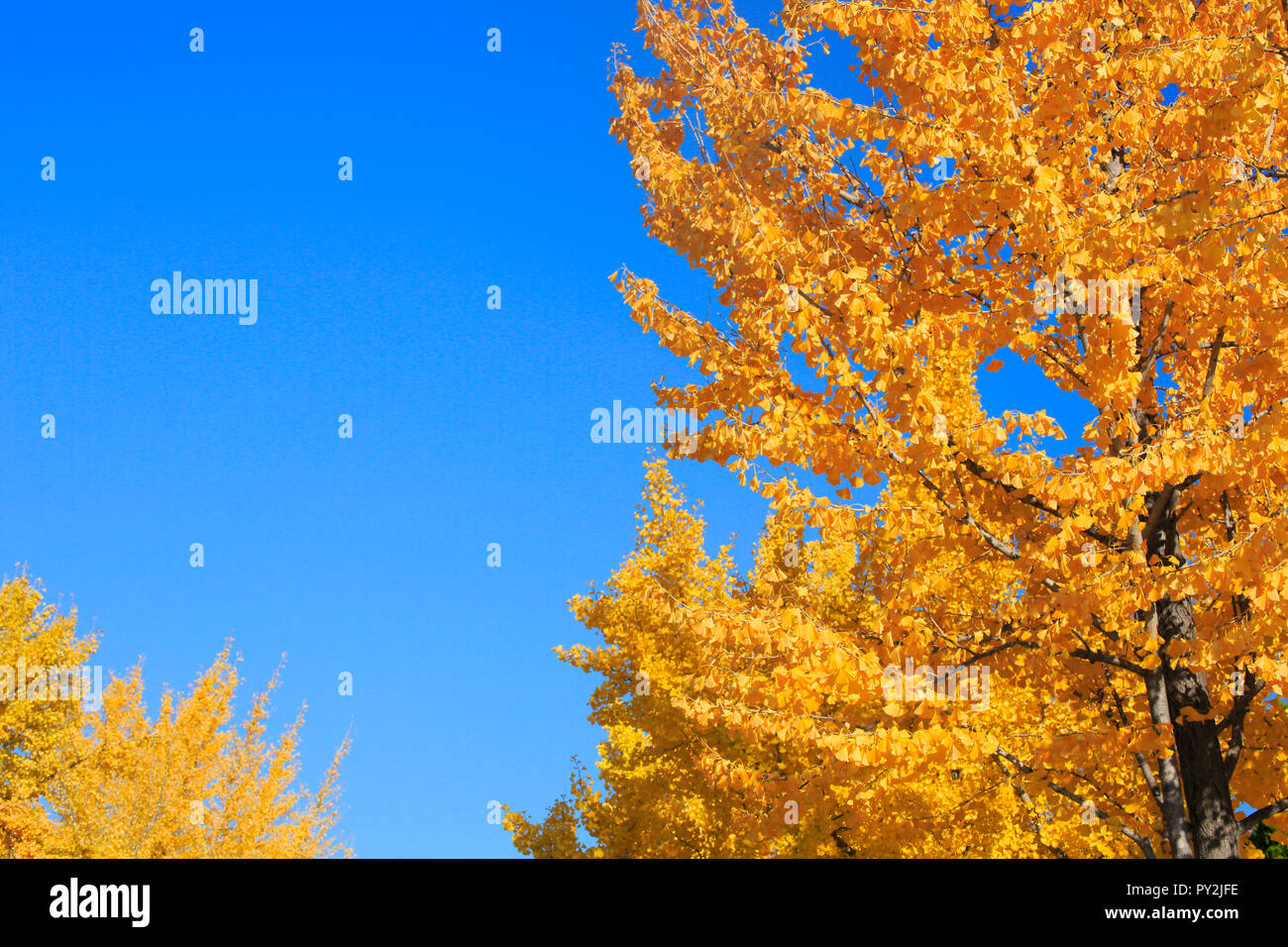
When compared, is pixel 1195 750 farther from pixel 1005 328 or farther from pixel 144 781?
pixel 144 781

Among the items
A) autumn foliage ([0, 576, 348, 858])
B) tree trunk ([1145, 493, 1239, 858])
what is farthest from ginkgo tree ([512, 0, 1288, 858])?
autumn foliage ([0, 576, 348, 858])

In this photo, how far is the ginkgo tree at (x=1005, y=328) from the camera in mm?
5340

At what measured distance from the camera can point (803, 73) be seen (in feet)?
22.9

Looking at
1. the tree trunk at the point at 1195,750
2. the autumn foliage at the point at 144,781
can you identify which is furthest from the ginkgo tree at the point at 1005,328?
the autumn foliage at the point at 144,781

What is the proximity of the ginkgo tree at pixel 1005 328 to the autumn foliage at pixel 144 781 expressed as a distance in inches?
637

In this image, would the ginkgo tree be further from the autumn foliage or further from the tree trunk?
the autumn foliage

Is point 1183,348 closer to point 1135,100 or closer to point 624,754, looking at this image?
point 1135,100

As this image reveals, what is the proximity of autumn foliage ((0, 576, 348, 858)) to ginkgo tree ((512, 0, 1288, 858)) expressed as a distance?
1619 centimetres

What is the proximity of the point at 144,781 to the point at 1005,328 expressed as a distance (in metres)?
19.6

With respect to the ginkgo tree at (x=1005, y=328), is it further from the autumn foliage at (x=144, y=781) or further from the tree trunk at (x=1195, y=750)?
the autumn foliage at (x=144, y=781)

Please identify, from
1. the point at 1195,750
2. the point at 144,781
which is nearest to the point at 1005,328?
the point at 1195,750
